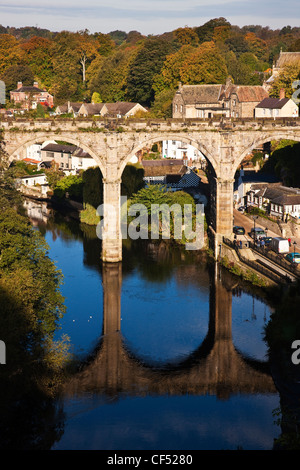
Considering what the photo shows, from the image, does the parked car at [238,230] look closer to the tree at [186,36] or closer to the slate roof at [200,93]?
the slate roof at [200,93]

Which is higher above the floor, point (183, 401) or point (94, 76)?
point (94, 76)

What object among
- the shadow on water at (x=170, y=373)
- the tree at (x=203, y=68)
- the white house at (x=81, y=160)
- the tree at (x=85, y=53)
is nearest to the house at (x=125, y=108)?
the tree at (x=203, y=68)

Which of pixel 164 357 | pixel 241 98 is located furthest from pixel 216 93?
pixel 164 357

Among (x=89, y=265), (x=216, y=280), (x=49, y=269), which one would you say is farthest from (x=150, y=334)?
(x=89, y=265)

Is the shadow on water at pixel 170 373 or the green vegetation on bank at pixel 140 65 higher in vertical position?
the green vegetation on bank at pixel 140 65
